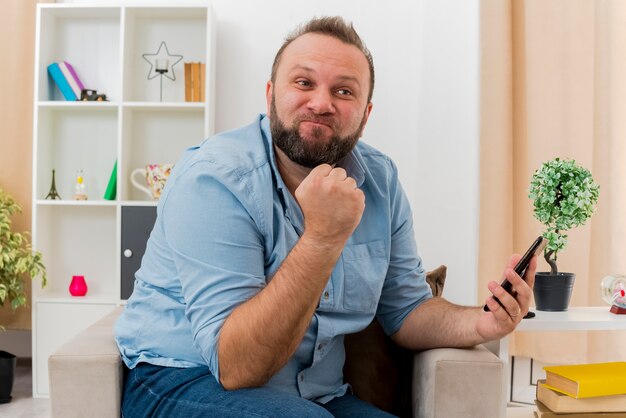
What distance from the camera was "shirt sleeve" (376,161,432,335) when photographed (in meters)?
1.82

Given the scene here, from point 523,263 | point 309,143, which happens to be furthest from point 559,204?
point 309,143

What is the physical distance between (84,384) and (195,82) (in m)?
2.10

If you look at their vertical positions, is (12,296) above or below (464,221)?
below

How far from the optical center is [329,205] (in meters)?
1.36

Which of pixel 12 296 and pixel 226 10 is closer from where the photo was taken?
pixel 12 296

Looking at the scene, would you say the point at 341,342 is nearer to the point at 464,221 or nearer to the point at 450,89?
the point at 464,221

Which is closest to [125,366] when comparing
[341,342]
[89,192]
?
[341,342]

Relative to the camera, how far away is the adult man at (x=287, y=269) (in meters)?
1.38

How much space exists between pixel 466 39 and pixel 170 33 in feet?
4.28

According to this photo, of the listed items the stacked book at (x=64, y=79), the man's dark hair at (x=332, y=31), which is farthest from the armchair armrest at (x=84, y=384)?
the stacked book at (x=64, y=79)

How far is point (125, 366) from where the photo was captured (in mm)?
1604

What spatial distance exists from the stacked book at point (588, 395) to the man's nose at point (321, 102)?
79 cm

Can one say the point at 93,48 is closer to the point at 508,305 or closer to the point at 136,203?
the point at 136,203

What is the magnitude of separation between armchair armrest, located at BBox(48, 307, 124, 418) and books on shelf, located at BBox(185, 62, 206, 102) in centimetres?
203
